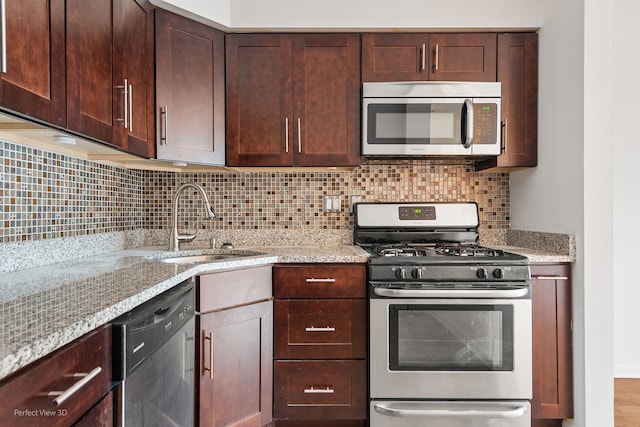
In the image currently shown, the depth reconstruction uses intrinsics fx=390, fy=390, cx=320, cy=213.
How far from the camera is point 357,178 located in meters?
2.52

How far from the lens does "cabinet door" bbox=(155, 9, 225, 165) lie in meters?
1.96

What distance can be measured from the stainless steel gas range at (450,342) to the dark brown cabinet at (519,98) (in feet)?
2.17

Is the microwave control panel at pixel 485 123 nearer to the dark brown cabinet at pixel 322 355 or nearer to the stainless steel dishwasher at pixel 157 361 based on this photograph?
the dark brown cabinet at pixel 322 355

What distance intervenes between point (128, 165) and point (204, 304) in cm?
103

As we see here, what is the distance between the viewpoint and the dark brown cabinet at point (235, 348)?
1.70 meters

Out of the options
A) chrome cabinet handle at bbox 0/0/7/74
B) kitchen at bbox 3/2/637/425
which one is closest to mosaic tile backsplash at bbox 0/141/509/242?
kitchen at bbox 3/2/637/425

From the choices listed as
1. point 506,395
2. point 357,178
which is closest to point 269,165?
point 357,178

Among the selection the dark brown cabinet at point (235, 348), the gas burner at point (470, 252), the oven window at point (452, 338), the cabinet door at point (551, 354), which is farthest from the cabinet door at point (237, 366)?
the cabinet door at point (551, 354)

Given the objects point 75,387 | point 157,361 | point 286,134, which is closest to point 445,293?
point 286,134

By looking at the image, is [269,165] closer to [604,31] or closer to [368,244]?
[368,244]

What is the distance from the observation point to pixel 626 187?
2719 mm

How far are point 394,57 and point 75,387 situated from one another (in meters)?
2.07

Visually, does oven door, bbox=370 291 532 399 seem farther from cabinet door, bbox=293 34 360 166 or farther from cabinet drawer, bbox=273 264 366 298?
cabinet door, bbox=293 34 360 166

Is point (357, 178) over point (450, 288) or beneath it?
over
